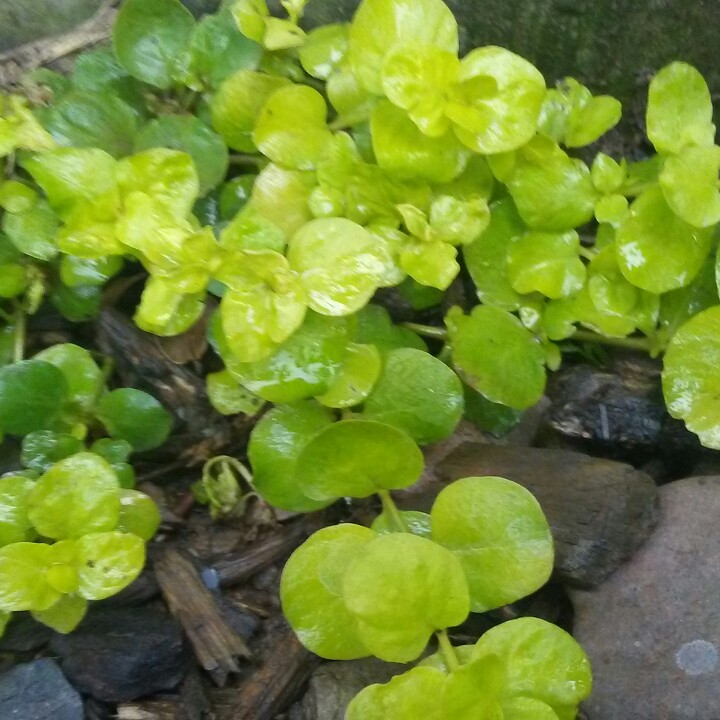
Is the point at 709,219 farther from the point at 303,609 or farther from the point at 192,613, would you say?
the point at 192,613

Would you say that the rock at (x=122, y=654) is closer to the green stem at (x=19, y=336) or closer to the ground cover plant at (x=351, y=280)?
the ground cover plant at (x=351, y=280)

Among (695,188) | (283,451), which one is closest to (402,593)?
(283,451)

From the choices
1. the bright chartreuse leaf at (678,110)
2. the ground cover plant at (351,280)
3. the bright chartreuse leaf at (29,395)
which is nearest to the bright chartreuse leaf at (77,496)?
the ground cover plant at (351,280)

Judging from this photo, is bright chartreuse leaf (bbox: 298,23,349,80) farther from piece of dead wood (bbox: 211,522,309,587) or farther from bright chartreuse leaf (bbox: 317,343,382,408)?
piece of dead wood (bbox: 211,522,309,587)

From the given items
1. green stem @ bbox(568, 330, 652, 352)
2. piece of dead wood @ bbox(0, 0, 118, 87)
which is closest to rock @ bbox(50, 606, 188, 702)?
green stem @ bbox(568, 330, 652, 352)

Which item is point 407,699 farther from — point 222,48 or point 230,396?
point 222,48
